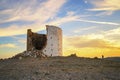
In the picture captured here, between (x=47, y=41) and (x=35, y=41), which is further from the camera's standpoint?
(x=35, y=41)

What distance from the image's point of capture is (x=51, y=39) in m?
54.1

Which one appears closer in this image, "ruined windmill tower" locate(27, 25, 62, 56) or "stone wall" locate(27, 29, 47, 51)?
"ruined windmill tower" locate(27, 25, 62, 56)

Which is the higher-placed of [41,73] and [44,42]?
[44,42]

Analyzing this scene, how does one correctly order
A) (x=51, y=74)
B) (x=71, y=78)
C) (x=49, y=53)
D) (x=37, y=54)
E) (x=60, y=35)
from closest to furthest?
(x=71, y=78), (x=51, y=74), (x=37, y=54), (x=49, y=53), (x=60, y=35)

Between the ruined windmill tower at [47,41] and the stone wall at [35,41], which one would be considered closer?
the ruined windmill tower at [47,41]

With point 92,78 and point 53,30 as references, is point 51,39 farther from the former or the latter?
point 92,78

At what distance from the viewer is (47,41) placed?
53.6 m

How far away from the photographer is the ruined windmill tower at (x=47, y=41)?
53375 millimetres

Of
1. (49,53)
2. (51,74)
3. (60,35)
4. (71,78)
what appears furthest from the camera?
(60,35)

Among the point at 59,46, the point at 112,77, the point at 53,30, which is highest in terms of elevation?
the point at 53,30

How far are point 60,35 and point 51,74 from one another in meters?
34.3

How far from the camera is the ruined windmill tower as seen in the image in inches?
2101

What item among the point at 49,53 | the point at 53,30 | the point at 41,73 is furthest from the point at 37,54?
the point at 41,73

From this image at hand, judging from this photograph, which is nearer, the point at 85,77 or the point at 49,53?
the point at 85,77
